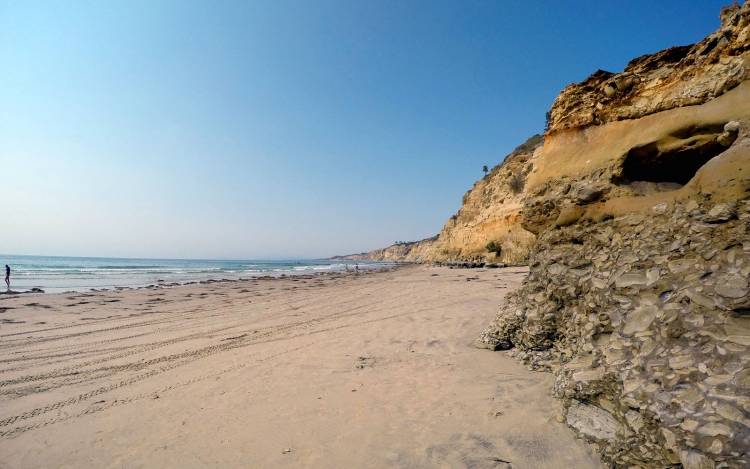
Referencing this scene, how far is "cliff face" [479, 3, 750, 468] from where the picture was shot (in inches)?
96.6

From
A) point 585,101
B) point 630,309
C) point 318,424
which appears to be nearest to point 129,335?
point 318,424

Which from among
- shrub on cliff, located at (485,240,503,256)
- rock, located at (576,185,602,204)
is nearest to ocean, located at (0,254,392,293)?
shrub on cliff, located at (485,240,503,256)

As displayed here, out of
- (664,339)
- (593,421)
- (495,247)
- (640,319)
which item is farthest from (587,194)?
(495,247)

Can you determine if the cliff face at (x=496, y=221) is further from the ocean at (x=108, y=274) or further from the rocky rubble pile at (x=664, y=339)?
the rocky rubble pile at (x=664, y=339)

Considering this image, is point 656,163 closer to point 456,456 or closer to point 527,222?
point 527,222

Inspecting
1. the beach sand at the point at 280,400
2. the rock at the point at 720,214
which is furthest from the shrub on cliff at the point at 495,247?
the rock at the point at 720,214

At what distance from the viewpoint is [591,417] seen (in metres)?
3.17

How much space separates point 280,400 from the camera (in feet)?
14.5

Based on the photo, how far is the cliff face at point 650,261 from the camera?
8.05 feet

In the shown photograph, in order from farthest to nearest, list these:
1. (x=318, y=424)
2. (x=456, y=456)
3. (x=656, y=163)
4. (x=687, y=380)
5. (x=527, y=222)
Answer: (x=527, y=222), (x=656, y=163), (x=318, y=424), (x=456, y=456), (x=687, y=380)

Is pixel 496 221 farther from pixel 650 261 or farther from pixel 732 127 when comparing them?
pixel 650 261

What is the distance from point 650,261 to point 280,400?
4.61 meters

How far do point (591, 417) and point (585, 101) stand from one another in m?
6.09

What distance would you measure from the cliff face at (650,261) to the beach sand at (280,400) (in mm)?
579
